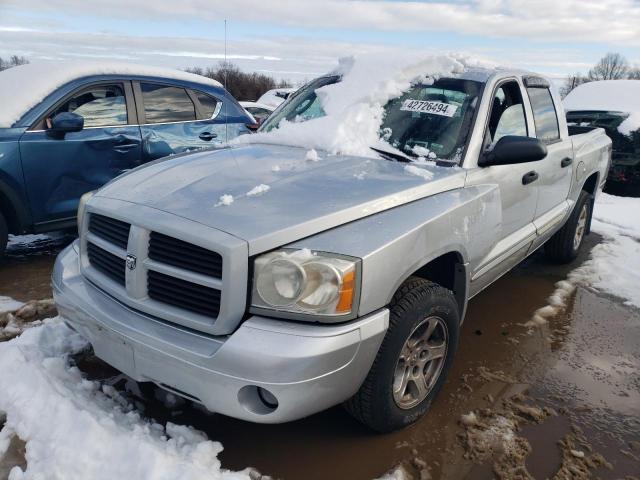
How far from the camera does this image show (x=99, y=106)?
5.09m

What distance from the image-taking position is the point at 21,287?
427cm

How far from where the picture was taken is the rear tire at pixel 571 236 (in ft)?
16.9

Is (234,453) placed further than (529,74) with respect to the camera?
No

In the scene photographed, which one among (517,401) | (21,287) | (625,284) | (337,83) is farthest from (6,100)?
(625,284)

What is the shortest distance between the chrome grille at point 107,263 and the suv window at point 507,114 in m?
2.22

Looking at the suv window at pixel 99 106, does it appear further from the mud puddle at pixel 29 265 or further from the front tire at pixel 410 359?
the front tire at pixel 410 359

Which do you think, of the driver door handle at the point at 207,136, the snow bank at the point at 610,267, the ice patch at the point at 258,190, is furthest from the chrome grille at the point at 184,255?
the driver door handle at the point at 207,136

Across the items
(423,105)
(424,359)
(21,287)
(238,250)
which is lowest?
(21,287)

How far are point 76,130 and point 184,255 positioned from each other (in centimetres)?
308

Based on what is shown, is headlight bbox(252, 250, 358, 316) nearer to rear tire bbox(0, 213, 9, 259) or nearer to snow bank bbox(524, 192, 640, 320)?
snow bank bbox(524, 192, 640, 320)

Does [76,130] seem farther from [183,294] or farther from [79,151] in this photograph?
[183,294]

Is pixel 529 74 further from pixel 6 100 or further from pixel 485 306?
pixel 6 100

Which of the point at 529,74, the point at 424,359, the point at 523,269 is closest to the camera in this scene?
the point at 424,359

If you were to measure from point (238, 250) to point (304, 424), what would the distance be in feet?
3.65
